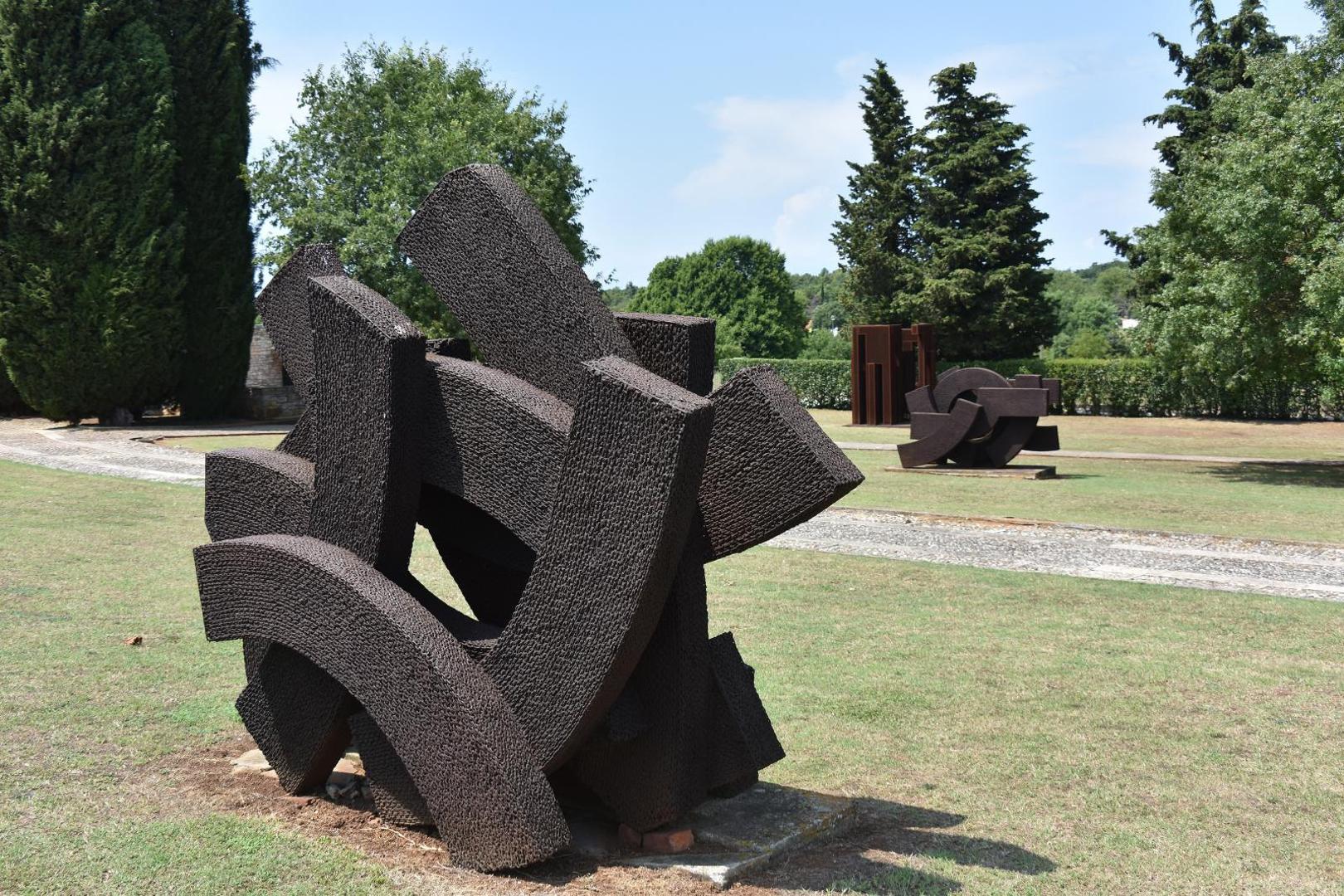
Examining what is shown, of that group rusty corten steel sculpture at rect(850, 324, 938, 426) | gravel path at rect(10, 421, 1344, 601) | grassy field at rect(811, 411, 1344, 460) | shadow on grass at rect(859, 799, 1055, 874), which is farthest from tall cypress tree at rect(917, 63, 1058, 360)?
shadow on grass at rect(859, 799, 1055, 874)

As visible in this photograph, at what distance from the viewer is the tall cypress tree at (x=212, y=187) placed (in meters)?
33.1

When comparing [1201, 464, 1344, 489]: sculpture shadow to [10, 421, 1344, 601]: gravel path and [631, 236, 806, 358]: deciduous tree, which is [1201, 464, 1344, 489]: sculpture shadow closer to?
[10, 421, 1344, 601]: gravel path

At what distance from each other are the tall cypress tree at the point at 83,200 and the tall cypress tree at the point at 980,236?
25.9m

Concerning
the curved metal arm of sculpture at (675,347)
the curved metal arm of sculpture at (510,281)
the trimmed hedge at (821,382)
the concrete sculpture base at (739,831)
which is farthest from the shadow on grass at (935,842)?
the trimmed hedge at (821,382)

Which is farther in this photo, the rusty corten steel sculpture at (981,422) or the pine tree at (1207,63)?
the pine tree at (1207,63)

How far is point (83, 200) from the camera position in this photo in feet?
101

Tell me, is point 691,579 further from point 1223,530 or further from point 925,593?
point 1223,530

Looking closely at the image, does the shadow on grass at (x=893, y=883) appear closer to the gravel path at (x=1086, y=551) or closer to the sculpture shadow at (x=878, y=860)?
the sculpture shadow at (x=878, y=860)

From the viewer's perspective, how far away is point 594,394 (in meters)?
4.14

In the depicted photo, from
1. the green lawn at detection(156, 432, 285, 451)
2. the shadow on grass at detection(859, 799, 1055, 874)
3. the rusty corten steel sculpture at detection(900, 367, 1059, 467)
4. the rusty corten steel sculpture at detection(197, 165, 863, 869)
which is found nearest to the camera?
the rusty corten steel sculpture at detection(197, 165, 863, 869)

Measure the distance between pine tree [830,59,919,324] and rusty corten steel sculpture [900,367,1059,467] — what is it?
2557 cm

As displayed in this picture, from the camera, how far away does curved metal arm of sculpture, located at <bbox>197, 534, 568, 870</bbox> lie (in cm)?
423

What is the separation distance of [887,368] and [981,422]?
11.3m

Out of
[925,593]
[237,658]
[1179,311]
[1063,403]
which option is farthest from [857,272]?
[237,658]
